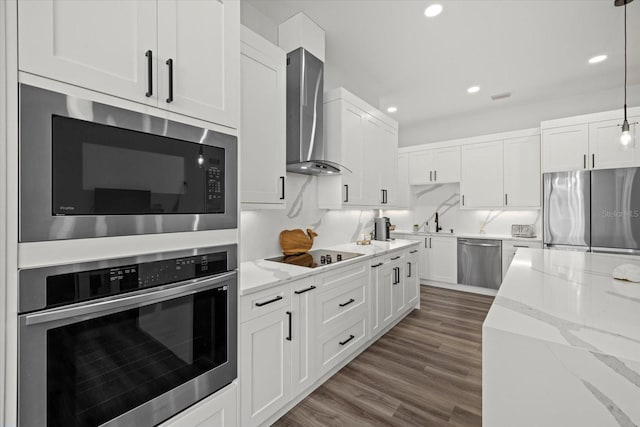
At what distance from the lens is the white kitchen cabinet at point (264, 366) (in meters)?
1.53

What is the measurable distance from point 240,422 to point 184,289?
2.79ft

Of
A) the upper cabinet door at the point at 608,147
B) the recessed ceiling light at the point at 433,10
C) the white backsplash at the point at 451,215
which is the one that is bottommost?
the white backsplash at the point at 451,215

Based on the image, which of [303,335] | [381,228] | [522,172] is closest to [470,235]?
[522,172]

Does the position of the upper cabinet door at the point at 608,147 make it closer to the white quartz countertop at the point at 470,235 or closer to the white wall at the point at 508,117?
the white wall at the point at 508,117

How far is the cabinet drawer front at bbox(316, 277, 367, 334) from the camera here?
209 centimetres

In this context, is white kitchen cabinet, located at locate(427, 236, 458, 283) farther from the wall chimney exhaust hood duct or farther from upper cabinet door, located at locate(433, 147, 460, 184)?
the wall chimney exhaust hood duct

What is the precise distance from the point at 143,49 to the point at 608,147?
4.94 metres

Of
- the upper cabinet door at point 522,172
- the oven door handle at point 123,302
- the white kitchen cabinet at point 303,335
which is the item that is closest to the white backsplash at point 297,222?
the white kitchen cabinet at point 303,335

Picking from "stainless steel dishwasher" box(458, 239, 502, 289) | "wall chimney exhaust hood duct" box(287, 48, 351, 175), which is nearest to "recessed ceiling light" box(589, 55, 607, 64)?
"stainless steel dishwasher" box(458, 239, 502, 289)

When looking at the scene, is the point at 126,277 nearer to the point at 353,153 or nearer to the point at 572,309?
the point at 572,309

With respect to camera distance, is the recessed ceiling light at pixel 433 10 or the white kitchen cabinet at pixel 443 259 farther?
the white kitchen cabinet at pixel 443 259

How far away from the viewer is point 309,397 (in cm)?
206

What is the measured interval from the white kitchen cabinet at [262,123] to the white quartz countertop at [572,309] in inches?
56.8

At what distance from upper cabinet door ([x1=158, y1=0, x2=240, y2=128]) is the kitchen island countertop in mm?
1404
